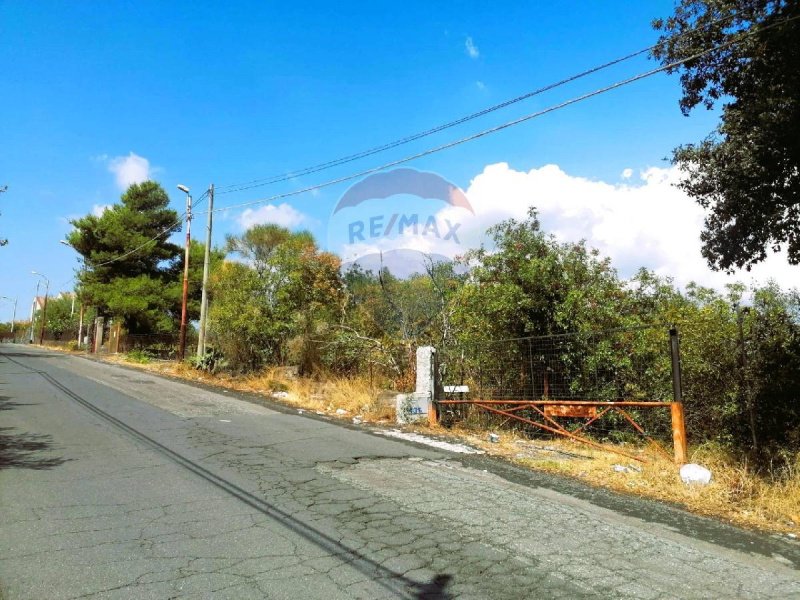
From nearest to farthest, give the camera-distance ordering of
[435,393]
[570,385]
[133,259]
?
[570,385], [435,393], [133,259]

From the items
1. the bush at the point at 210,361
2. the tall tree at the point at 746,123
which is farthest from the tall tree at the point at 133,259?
the tall tree at the point at 746,123

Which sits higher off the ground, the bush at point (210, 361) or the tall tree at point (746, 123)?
the tall tree at point (746, 123)

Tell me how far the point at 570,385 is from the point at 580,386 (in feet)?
0.62

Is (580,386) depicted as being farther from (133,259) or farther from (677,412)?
(133,259)

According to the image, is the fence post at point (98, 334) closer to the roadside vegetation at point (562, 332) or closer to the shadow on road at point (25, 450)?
the roadside vegetation at point (562, 332)

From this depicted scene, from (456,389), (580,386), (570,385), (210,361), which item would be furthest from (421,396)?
(210,361)

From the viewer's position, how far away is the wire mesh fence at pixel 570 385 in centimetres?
840

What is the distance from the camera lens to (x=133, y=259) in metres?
37.9

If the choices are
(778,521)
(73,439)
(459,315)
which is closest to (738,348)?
(778,521)

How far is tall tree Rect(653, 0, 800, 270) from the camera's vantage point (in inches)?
273

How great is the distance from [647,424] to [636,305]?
3.02 meters

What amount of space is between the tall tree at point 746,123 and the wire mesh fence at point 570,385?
2677mm

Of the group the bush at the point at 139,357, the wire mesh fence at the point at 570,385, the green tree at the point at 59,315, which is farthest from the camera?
the green tree at the point at 59,315

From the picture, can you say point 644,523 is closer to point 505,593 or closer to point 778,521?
point 778,521
